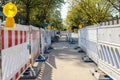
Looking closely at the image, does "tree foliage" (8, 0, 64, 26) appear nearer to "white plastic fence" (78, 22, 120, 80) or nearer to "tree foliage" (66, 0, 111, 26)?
"tree foliage" (66, 0, 111, 26)

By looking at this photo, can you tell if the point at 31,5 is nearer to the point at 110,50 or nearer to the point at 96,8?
the point at 96,8

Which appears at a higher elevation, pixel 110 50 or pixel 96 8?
pixel 96 8

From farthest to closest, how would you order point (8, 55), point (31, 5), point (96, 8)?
point (96, 8) < point (31, 5) < point (8, 55)

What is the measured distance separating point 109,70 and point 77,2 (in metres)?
32.3

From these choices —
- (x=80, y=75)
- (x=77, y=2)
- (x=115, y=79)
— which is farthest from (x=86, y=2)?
(x=115, y=79)

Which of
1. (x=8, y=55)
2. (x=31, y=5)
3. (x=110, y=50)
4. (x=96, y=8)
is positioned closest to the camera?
(x=8, y=55)

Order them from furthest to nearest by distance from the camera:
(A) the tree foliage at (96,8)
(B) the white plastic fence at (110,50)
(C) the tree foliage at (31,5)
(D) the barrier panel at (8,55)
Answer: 1. (A) the tree foliage at (96,8)
2. (C) the tree foliage at (31,5)
3. (B) the white plastic fence at (110,50)
4. (D) the barrier panel at (8,55)

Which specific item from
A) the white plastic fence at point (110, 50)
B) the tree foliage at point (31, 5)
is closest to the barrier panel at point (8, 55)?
the white plastic fence at point (110, 50)

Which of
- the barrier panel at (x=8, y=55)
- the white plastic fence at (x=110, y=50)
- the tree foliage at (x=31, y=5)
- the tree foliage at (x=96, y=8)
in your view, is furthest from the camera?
the tree foliage at (x=96, y=8)

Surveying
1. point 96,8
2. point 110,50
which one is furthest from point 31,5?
point 110,50

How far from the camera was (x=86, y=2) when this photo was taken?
123 feet

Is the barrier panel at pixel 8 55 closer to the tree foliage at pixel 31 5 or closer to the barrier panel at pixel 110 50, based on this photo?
the barrier panel at pixel 110 50

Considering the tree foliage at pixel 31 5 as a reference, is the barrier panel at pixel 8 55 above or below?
below

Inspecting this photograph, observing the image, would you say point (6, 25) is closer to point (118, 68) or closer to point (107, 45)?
point (118, 68)
